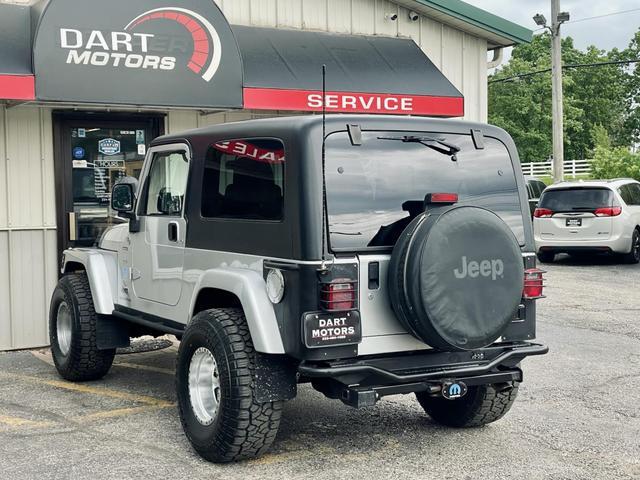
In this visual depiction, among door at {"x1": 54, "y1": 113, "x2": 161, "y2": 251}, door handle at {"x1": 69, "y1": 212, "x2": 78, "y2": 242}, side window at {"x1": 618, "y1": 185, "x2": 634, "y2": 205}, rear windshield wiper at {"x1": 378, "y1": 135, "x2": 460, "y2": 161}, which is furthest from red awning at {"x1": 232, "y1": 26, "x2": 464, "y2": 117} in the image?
side window at {"x1": 618, "y1": 185, "x2": 634, "y2": 205}

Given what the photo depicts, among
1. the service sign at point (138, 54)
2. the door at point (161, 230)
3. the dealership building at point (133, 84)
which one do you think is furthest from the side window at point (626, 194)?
the door at point (161, 230)

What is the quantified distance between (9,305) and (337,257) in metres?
5.50

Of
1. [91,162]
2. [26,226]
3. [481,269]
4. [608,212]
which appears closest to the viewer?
[481,269]

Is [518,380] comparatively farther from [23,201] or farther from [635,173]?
[635,173]

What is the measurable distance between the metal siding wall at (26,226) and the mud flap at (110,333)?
2.44 metres

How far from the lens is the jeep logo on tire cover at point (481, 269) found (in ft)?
16.7

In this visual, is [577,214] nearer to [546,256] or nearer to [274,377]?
[546,256]

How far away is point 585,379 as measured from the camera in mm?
7895

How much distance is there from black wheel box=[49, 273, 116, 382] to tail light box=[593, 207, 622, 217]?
11619mm

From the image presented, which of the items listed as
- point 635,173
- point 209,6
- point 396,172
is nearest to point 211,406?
point 396,172

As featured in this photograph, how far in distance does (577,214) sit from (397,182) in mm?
12433

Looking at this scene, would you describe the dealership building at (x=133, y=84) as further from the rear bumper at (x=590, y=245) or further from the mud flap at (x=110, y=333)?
the rear bumper at (x=590, y=245)

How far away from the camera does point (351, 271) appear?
507 cm

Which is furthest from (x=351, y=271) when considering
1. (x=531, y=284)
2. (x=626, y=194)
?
(x=626, y=194)
